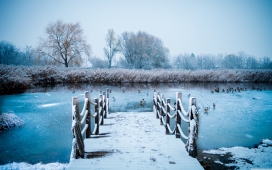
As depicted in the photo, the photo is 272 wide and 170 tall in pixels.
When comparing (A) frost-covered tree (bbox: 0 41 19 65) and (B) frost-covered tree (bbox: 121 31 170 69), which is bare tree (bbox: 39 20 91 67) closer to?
(B) frost-covered tree (bbox: 121 31 170 69)

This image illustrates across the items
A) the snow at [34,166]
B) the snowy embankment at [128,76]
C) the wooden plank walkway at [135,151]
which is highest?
the snowy embankment at [128,76]

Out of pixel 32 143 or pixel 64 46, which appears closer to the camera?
pixel 32 143

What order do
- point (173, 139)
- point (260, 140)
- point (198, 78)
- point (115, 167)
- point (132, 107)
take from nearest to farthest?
1. point (115, 167)
2. point (173, 139)
3. point (260, 140)
4. point (132, 107)
5. point (198, 78)

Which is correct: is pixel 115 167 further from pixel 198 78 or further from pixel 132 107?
pixel 198 78

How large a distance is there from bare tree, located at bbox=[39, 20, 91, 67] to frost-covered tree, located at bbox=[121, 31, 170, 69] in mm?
15424

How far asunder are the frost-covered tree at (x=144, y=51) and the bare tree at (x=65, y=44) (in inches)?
607

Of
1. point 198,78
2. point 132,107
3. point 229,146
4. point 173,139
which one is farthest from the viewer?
point 198,78

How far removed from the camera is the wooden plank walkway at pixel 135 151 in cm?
366

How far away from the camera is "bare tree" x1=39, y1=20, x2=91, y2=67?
35.8m

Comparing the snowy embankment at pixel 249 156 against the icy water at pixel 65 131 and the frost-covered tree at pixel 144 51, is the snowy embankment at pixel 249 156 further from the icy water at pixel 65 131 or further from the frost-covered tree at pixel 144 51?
the frost-covered tree at pixel 144 51

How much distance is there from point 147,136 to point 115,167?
Answer: 2318mm

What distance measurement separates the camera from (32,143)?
7637 millimetres

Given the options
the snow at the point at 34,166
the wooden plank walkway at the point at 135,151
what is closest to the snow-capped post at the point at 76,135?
the wooden plank walkway at the point at 135,151

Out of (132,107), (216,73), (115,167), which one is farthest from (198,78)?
(115,167)
